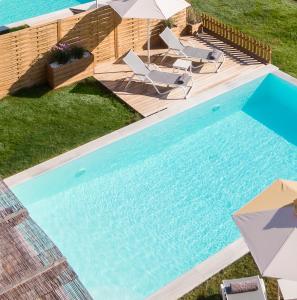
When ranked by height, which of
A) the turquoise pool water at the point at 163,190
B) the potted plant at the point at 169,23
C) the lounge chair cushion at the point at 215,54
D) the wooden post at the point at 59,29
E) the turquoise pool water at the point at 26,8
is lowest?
the turquoise pool water at the point at 163,190

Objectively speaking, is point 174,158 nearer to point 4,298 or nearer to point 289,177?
point 289,177

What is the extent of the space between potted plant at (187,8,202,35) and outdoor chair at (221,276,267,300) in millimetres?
12109

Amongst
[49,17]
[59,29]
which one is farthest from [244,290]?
[49,17]

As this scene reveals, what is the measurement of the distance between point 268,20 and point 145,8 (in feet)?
22.4

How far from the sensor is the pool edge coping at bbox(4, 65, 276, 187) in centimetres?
1449

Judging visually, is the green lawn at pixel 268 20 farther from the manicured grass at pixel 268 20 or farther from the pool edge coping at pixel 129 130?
the pool edge coping at pixel 129 130

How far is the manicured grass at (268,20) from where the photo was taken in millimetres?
20031

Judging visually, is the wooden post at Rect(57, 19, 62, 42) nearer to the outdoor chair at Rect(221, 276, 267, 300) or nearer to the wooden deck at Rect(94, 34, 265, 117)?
the wooden deck at Rect(94, 34, 265, 117)

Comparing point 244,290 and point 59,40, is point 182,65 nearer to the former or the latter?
point 59,40

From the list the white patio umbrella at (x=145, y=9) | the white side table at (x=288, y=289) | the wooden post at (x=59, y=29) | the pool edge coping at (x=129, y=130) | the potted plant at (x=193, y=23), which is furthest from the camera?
the potted plant at (x=193, y=23)

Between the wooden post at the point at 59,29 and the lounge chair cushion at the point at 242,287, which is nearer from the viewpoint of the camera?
the lounge chair cushion at the point at 242,287

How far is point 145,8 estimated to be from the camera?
57.3 ft

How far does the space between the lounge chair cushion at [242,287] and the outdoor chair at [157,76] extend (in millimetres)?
7960

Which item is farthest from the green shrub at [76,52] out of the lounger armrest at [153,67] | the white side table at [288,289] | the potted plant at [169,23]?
the white side table at [288,289]
